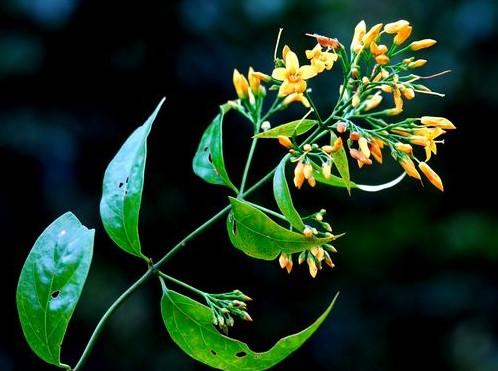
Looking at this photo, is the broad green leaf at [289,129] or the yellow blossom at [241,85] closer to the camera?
the broad green leaf at [289,129]

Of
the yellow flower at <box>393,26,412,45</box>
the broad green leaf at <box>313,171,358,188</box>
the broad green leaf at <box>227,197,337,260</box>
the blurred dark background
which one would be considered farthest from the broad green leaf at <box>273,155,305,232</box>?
the blurred dark background

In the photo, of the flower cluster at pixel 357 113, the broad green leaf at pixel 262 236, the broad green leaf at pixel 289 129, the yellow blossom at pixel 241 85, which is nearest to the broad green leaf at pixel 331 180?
the flower cluster at pixel 357 113

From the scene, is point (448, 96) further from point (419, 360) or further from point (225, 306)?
point (225, 306)

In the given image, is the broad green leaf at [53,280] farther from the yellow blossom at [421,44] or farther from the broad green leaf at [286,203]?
the yellow blossom at [421,44]

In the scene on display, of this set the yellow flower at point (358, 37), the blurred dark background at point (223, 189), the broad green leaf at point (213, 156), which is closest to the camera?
the yellow flower at point (358, 37)

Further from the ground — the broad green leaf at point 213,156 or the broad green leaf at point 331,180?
the broad green leaf at point 213,156

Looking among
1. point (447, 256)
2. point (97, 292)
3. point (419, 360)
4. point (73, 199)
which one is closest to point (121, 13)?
point (73, 199)

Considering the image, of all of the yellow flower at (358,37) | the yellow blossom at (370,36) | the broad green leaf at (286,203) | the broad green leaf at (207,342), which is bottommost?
the broad green leaf at (207,342)
